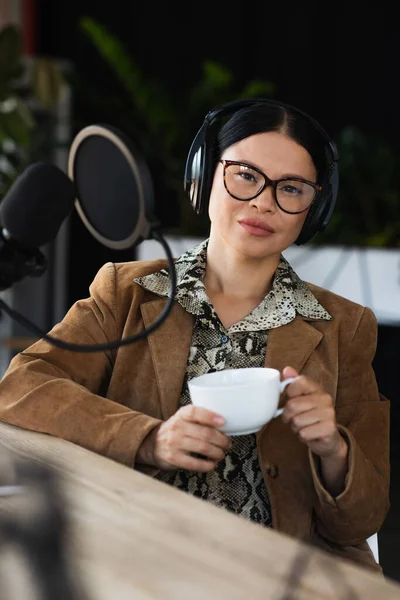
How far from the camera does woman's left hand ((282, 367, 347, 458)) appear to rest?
106cm

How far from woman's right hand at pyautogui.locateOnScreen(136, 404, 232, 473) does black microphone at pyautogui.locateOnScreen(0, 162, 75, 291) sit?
257 mm

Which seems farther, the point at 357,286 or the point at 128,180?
the point at 357,286

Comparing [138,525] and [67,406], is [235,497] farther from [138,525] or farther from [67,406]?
Answer: [138,525]

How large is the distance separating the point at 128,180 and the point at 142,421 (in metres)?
0.36

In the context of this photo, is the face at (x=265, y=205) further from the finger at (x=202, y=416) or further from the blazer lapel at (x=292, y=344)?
the finger at (x=202, y=416)

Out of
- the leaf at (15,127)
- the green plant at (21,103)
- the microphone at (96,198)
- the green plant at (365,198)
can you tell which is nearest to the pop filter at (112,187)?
the microphone at (96,198)

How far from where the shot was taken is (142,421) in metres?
1.13

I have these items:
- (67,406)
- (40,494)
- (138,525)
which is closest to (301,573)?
(138,525)

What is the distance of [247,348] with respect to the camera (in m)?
1.31

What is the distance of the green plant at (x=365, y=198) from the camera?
165 inches

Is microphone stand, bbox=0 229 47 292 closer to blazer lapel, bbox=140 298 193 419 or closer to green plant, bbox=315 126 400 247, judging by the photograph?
blazer lapel, bbox=140 298 193 419

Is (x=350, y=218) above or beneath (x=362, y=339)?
beneath

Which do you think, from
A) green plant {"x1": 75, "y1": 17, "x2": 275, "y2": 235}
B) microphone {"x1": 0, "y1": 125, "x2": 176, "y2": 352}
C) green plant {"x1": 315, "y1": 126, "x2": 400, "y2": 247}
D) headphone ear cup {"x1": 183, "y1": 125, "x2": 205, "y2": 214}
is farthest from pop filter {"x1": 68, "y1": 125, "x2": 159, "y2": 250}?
green plant {"x1": 75, "y1": 17, "x2": 275, "y2": 235}

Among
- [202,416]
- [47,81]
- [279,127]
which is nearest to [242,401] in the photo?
[202,416]
